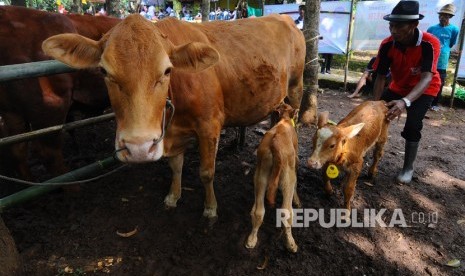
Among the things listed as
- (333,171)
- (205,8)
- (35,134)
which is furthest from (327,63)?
(35,134)

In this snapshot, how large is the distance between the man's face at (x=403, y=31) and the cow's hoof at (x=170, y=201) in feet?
10.2

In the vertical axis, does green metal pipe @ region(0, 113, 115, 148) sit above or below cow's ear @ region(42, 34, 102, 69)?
below

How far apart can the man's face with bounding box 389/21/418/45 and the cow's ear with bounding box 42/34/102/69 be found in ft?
10.4

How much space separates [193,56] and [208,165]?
4.00 feet

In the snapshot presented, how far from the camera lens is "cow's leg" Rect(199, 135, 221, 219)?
3.27 m

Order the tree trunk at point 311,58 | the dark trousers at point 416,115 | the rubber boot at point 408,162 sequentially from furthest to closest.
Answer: the tree trunk at point 311,58, the rubber boot at point 408,162, the dark trousers at point 416,115

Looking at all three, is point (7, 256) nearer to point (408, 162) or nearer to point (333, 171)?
point (333, 171)

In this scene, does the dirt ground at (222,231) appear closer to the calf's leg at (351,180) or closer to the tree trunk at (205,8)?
the calf's leg at (351,180)

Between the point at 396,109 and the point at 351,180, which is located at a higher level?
the point at 396,109

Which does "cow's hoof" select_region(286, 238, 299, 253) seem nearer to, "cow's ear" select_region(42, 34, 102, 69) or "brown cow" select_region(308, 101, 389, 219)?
"brown cow" select_region(308, 101, 389, 219)

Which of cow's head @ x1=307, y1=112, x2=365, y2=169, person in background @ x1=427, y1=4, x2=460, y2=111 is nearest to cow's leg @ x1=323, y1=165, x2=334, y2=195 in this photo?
cow's head @ x1=307, y1=112, x2=365, y2=169

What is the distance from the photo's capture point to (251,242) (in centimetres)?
308

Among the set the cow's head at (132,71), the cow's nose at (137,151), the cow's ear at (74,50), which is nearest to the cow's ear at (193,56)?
the cow's head at (132,71)

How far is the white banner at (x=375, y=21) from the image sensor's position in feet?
26.1
